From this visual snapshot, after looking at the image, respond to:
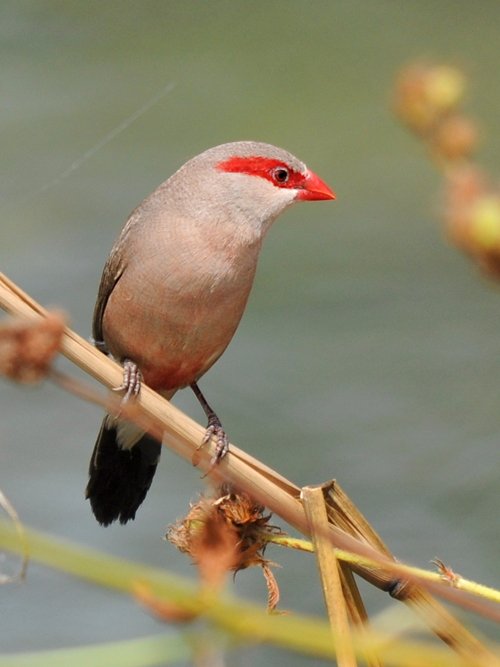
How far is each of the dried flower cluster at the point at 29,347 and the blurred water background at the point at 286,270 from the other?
9.40 ft

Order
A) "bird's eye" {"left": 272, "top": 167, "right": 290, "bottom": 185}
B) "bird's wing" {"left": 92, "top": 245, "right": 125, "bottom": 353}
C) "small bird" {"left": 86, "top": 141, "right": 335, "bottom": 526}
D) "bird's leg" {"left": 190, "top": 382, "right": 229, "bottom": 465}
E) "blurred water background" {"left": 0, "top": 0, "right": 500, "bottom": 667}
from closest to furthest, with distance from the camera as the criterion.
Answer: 1. "bird's leg" {"left": 190, "top": 382, "right": 229, "bottom": 465}
2. "small bird" {"left": 86, "top": 141, "right": 335, "bottom": 526}
3. "bird's wing" {"left": 92, "top": 245, "right": 125, "bottom": 353}
4. "bird's eye" {"left": 272, "top": 167, "right": 290, "bottom": 185}
5. "blurred water background" {"left": 0, "top": 0, "right": 500, "bottom": 667}

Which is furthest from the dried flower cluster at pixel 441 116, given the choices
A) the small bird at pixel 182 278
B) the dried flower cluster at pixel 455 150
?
the small bird at pixel 182 278

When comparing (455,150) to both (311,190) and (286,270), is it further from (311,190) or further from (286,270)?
(286,270)

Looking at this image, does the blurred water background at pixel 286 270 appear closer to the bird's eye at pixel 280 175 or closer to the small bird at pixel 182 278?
the small bird at pixel 182 278

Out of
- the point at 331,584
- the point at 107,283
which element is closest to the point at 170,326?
the point at 107,283

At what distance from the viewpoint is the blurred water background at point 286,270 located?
13.1ft

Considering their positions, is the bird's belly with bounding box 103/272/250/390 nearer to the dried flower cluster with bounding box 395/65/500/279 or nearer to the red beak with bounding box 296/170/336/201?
the red beak with bounding box 296/170/336/201

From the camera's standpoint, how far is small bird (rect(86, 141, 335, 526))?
8.76ft

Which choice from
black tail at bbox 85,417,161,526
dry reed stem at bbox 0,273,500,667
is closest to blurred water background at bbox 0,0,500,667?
black tail at bbox 85,417,161,526

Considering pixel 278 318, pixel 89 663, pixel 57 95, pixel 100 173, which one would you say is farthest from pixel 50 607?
pixel 89 663

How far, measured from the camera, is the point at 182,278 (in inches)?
104

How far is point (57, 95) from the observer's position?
193 inches

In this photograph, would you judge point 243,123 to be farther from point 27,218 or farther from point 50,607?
point 50,607

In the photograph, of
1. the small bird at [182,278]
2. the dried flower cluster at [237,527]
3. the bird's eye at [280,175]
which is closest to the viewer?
the dried flower cluster at [237,527]
